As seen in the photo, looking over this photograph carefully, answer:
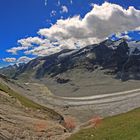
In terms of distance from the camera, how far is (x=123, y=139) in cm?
4044

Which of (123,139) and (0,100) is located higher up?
(0,100)

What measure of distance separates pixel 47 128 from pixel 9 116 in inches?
290

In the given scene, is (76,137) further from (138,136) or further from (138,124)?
(138,136)

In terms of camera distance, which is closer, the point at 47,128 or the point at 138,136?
the point at 138,136

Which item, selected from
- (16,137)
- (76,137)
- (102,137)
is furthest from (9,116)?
(102,137)

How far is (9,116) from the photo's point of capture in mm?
65312

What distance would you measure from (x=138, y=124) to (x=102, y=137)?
5.32 meters

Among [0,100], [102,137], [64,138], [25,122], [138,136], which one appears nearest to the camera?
[138,136]

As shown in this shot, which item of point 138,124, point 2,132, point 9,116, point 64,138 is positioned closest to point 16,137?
point 2,132

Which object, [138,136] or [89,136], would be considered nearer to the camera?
[138,136]

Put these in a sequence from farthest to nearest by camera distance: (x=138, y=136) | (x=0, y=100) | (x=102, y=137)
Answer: (x=0, y=100) → (x=102, y=137) → (x=138, y=136)

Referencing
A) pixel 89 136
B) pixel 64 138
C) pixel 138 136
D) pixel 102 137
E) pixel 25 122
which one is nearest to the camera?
pixel 138 136

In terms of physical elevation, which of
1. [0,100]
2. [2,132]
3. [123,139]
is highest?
[0,100]

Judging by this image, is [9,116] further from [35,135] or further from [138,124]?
[138,124]
